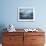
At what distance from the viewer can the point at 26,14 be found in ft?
13.1

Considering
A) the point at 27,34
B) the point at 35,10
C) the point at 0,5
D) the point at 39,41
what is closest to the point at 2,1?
the point at 0,5

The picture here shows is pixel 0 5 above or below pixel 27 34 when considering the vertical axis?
above

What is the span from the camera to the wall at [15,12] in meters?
3.98

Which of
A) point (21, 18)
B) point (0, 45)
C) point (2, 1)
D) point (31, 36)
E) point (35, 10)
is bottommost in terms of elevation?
point (0, 45)

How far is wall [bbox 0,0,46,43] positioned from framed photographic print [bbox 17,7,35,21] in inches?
4.0

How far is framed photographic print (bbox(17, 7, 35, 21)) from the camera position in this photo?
3.96 metres

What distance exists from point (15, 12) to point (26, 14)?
14.7 inches

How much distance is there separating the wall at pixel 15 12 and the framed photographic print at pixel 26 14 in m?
0.10

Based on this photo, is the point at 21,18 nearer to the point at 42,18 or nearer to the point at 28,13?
the point at 28,13

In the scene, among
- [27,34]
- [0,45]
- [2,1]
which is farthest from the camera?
[2,1]

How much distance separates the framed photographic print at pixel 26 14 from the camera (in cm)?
396

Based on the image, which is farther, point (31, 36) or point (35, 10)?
point (35, 10)

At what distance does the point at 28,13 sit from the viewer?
Result: 13.1 ft

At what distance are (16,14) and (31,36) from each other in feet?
3.22
